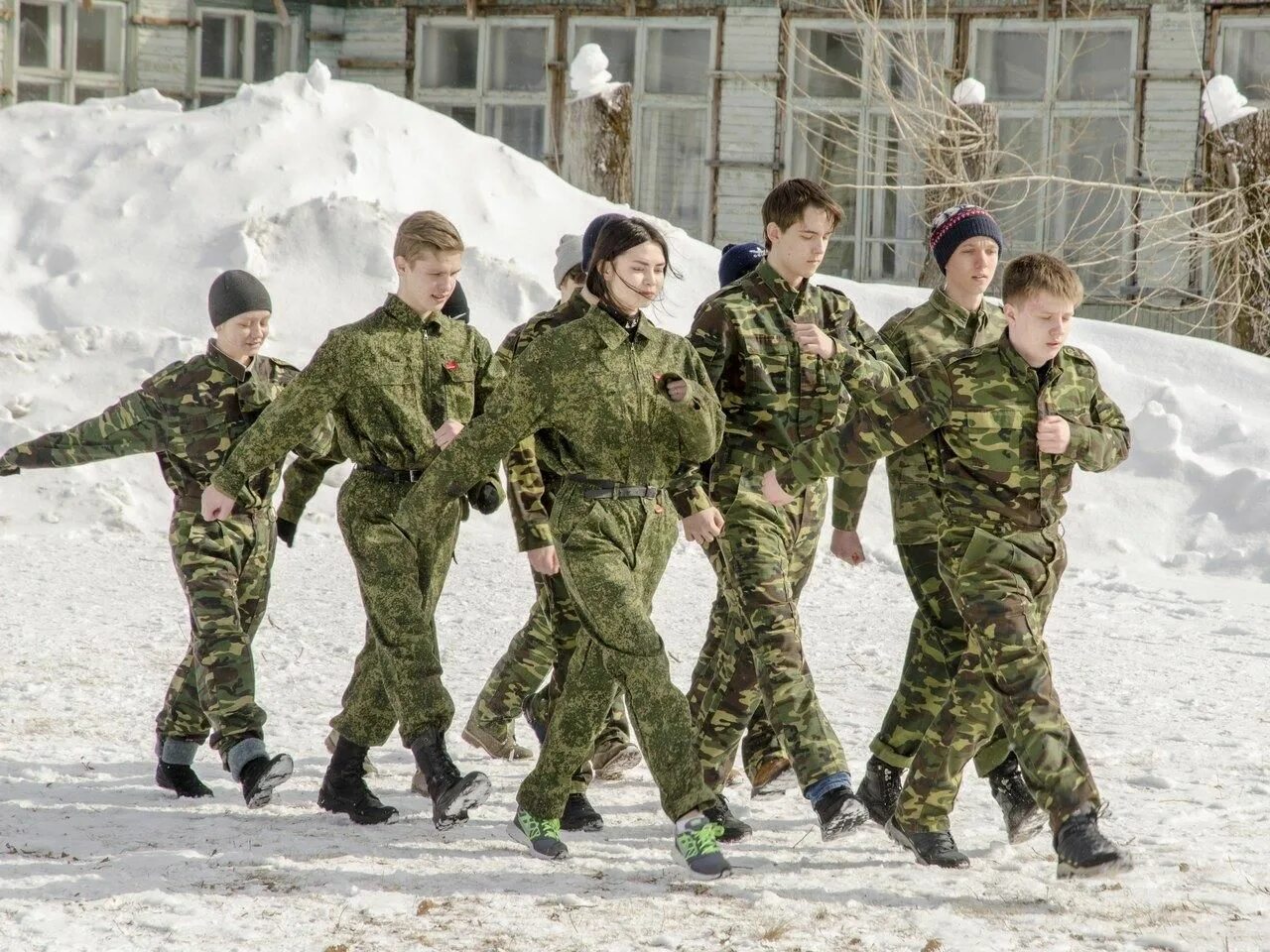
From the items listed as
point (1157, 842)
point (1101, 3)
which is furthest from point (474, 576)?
point (1101, 3)

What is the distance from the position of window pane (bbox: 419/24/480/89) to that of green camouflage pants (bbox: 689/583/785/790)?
47.7ft

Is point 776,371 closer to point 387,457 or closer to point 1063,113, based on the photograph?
point 387,457

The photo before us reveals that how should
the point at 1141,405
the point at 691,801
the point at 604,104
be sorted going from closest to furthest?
1. the point at 691,801
2. the point at 1141,405
3. the point at 604,104

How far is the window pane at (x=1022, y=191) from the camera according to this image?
687 inches

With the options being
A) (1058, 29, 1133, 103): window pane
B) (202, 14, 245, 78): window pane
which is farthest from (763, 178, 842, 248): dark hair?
(202, 14, 245, 78): window pane

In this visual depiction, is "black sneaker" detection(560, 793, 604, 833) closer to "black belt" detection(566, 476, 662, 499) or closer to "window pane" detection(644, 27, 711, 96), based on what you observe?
"black belt" detection(566, 476, 662, 499)

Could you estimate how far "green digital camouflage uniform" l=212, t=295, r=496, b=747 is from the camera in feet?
16.6

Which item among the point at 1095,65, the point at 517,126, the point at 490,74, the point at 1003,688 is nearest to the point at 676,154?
the point at 517,126

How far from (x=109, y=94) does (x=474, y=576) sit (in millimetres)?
10412

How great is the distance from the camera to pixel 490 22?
741 inches

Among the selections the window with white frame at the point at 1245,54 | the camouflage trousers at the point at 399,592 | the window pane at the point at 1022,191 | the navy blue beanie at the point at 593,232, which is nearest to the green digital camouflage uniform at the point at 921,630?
the navy blue beanie at the point at 593,232

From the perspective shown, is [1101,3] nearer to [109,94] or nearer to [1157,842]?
[109,94]

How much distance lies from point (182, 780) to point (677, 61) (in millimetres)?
14195

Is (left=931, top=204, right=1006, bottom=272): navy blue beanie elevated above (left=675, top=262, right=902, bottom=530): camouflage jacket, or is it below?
above
